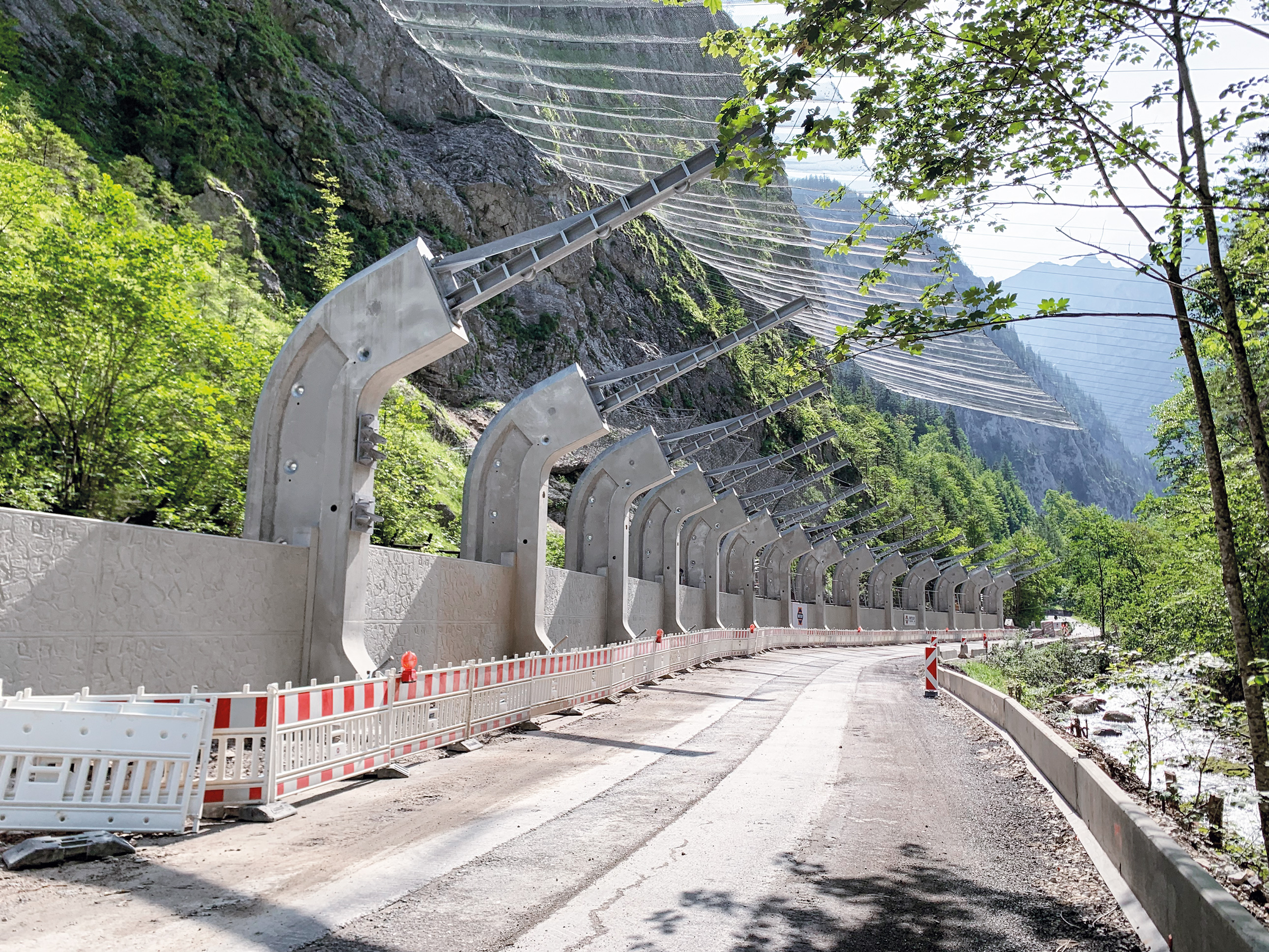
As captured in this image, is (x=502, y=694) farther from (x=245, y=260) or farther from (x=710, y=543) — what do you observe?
(x=710, y=543)

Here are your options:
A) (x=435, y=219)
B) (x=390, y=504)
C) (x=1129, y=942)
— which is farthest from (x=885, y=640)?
(x=1129, y=942)

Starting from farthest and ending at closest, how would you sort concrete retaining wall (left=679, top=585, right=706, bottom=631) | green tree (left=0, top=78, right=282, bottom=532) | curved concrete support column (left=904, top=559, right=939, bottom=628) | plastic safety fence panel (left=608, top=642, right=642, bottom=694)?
curved concrete support column (left=904, top=559, right=939, bottom=628), concrete retaining wall (left=679, top=585, right=706, bottom=631), plastic safety fence panel (left=608, top=642, right=642, bottom=694), green tree (left=0, top=78, right=282, bottom=532)

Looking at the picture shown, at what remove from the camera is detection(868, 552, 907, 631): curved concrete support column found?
7794cm

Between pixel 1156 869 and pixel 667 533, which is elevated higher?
pixel 667 533

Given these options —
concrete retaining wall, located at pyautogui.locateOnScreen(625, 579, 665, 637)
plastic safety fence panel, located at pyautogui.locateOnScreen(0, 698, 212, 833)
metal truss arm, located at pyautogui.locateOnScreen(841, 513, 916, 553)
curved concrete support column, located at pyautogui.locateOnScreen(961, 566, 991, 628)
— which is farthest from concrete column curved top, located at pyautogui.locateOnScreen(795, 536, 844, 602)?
plastic safety fence panel, located at pyautogui.locateOnScreen(0, 698, 212, 833)

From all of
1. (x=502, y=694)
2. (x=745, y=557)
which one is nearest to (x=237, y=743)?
(x=502, y=694)

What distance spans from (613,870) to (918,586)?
84.8 meters

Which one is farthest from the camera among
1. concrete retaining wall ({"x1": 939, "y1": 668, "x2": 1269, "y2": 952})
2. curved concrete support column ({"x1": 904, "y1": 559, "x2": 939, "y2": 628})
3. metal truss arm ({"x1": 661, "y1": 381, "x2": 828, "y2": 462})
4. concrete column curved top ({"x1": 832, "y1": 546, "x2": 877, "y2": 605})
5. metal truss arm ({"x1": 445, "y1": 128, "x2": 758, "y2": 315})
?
curved concrete support column ({"x1": 904, "y1": 559, "x2": 939, "y2": 628})

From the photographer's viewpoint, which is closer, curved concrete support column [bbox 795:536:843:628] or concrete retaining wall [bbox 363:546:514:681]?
concrete retaining wall [bbox 363:546:514:681]

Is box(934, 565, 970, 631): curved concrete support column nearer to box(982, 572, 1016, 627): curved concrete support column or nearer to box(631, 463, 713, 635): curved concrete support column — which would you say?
box(982, 572, 1016, 627): curved concrete support column

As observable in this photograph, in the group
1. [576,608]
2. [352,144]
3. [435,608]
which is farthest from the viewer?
[352,144]

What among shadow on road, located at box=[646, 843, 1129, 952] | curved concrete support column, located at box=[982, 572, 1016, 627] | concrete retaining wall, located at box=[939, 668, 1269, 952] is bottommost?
shadow on road, located at box=[646, 843, 1129, 952]

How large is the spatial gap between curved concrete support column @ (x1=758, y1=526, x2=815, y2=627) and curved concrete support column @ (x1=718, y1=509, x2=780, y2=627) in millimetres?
5734

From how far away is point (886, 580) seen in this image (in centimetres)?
8069
